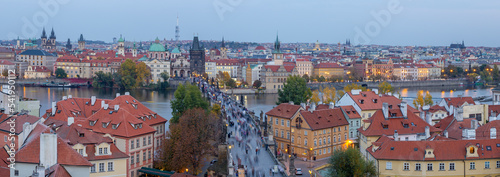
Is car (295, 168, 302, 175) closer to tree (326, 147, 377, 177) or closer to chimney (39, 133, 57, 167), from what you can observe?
tree (326, 147, 377, 177)

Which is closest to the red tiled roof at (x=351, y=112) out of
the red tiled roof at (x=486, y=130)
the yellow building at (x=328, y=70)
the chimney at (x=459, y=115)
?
the chimney at (x=459, y=115)

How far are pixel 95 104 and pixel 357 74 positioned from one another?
60.4 m

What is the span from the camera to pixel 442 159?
49.9 ft

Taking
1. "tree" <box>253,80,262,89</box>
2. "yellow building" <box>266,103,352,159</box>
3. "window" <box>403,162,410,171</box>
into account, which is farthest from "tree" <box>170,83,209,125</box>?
"tree" <box>253,80,262,89</box>

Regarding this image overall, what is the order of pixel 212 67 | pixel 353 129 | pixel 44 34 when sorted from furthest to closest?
pixel 44 34 → pixel 212 67 → pixel 353 129

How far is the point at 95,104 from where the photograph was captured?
2122 cm

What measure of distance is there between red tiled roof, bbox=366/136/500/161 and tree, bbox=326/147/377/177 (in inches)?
19.4

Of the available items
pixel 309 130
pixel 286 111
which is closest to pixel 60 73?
pixel 286 111

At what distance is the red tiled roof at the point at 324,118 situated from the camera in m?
21.0

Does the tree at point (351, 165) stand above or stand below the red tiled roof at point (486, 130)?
below

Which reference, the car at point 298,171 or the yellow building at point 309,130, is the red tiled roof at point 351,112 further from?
the car at point 298,171

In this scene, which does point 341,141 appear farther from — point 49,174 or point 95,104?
point 49,174

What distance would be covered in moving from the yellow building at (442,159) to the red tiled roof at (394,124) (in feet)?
11.4

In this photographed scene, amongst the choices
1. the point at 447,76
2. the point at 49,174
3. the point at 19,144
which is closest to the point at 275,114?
the point at 19,144
